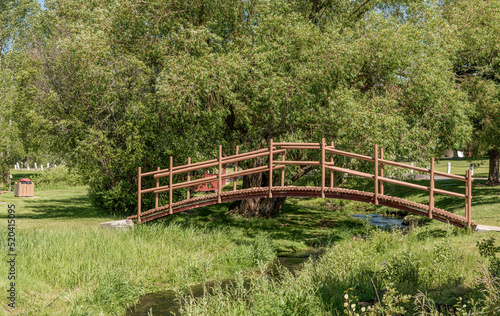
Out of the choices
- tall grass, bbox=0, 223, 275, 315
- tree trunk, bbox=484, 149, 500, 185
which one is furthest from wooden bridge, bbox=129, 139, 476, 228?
tree trunk, bbox=484, 149, 500, 185

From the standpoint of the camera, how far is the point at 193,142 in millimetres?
17547

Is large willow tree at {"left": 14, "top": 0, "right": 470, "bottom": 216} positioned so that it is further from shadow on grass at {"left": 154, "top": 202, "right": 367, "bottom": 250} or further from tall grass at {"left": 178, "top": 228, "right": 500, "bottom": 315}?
tall grass at {"left": 178, "top": 228, "right": 500, "bottom": 315}

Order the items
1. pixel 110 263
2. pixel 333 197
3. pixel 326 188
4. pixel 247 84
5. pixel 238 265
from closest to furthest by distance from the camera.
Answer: pixel 110 263 → pixel 238 265 → pixel 326 188 → pixel 333 197 → pixel 247 84

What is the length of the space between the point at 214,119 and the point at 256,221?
16.9 ft

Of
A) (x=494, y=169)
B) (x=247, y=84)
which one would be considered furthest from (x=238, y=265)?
(x=494, y=169)

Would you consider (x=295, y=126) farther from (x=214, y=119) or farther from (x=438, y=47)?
(x=438, y=47)

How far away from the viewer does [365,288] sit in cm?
878

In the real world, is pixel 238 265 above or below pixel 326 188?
below

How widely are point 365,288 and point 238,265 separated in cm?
578

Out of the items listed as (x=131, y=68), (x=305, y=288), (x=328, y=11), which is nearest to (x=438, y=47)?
(x=328, y=11)

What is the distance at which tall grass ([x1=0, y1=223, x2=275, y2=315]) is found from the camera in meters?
9.89

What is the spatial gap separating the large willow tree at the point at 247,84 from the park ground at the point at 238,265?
121 inches

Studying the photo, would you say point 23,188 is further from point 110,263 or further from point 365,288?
point 365,288

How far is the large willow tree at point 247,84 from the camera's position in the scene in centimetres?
1664
